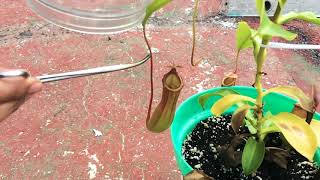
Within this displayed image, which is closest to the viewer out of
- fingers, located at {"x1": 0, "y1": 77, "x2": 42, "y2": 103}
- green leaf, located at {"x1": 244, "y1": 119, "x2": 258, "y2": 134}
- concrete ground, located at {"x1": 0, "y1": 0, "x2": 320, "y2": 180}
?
fingers, located at {"x1": 0, "y1": 77, "x2": 42, "y2": 103}

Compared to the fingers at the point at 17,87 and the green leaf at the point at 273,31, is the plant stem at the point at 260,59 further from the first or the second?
the fingers at the point at 17,87

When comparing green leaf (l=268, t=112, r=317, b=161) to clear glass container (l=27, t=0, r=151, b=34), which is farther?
clear glass container (l=27, t=0, r=151, b=34)

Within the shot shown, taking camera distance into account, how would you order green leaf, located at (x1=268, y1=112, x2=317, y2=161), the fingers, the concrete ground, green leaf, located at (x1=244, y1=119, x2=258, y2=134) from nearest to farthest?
the fingers
green leaf, located at (x1=268, y1=112, x2=317, y2=161)
green leaf, located at (x1=244, y1=119, x2=258, y2=134)
the concrete ground

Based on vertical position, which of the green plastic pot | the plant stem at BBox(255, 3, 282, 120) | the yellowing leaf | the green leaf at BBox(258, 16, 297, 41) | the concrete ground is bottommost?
the concrete ground

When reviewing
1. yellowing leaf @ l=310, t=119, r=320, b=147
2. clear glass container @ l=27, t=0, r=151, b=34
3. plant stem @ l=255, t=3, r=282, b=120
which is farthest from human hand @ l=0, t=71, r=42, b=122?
yellowing leaf @ l=310, t=119, r=320, b=147

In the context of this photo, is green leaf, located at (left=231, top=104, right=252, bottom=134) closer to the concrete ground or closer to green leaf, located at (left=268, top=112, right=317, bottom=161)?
green leaf, located at (left=268, top=112, right=317, bottom=161)

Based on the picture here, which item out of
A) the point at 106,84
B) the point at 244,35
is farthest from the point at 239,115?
the point at 106,84
